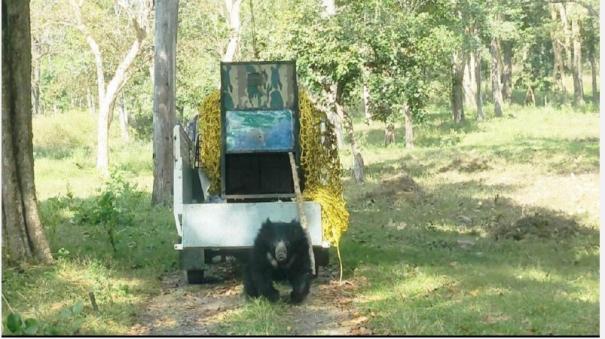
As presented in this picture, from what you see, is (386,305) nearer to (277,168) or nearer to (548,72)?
(277,168)

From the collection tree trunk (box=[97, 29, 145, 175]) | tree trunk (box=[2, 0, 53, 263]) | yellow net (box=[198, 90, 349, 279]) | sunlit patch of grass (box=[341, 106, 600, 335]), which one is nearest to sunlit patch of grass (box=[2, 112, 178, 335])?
tree trunk (box=[2, 0, 53, 263])

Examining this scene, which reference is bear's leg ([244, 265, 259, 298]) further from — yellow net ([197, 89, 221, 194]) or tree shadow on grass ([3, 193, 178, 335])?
yellow net ([197, 89, 221, 194])

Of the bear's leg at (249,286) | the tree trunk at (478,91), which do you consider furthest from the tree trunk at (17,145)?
the tree trunk at (478,91)

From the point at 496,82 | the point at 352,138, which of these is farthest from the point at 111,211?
the point at 496,82

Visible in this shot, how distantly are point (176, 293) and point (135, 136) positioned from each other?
45.0 metres

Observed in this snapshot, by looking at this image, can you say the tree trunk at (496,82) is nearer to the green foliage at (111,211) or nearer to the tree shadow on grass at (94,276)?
the green foliage at (111,211)

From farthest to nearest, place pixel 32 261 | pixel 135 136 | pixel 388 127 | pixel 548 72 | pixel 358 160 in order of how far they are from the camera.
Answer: pixel 548 72 < pixel 135 136 < pixel 388 127 < pixel 358 160 < pixel 32 261

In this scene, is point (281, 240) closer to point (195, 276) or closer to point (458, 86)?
point (195, 276)

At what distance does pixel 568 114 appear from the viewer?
152ft

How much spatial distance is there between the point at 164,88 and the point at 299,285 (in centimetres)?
999

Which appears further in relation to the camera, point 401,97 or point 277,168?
point 401,97

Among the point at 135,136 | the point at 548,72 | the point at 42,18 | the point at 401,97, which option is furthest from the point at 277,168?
the point at 548,72

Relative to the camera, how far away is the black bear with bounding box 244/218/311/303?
9.55 metres

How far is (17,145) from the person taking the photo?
1137 centimetres
